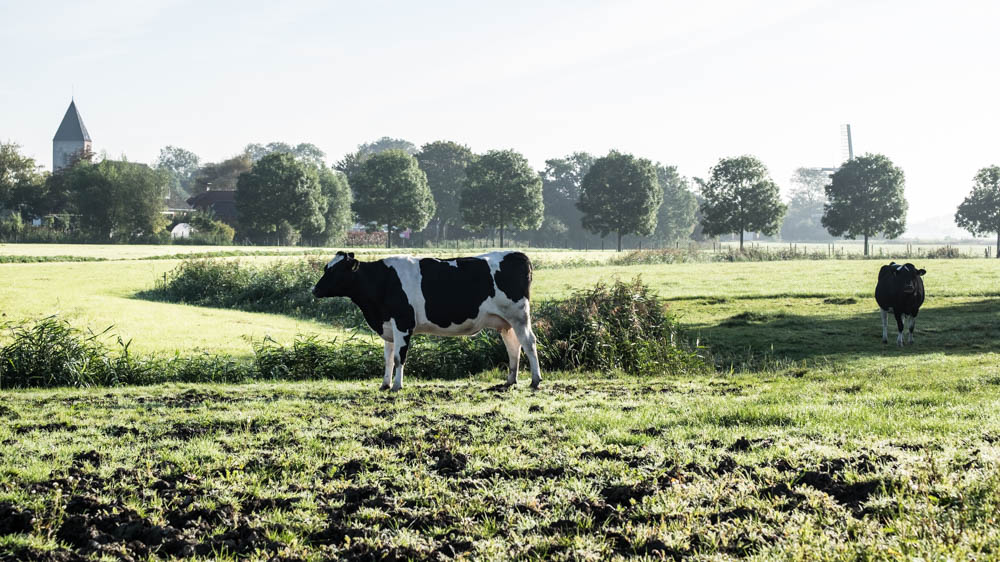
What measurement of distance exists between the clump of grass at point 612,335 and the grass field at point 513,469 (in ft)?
6.21

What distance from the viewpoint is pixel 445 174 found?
120 metres

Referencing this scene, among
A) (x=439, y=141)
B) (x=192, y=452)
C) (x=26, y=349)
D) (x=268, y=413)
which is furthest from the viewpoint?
(x=439, y=141)

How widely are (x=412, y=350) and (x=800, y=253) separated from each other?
58.2 meters

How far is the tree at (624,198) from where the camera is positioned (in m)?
96.7

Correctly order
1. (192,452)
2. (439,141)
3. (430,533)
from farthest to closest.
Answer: (439,141)
(192,452)
(430,533)

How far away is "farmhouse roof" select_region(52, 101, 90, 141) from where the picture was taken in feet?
534

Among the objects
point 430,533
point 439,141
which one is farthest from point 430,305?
point 439,141

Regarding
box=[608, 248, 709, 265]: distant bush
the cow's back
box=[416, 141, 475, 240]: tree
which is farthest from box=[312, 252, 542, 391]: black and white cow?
box=[416, 141, 475, 240]: tree

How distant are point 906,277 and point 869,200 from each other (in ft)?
243

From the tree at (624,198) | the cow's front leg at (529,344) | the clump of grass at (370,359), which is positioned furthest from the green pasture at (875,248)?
the cow's front leg at (529,344)

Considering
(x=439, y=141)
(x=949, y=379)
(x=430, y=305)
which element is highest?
(x=439, y=141)

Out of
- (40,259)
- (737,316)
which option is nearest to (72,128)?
(40,259)

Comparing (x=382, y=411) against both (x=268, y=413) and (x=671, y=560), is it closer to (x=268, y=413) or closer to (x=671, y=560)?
(x=268, y=413)

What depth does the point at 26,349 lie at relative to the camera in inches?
520
